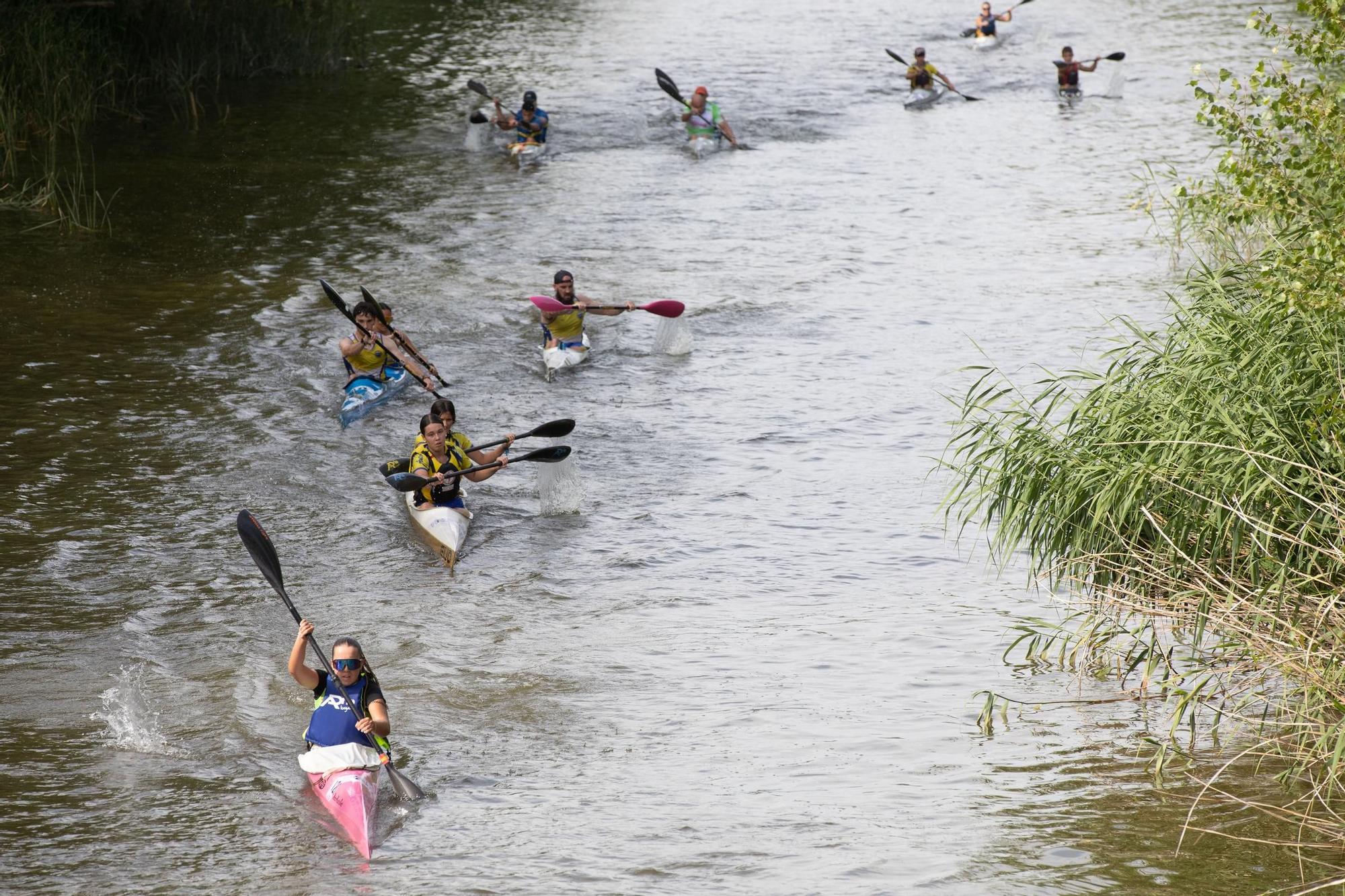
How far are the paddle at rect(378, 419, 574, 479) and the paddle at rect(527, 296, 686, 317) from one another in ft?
9.19

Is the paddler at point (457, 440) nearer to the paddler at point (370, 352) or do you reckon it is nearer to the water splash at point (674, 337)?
the paddler at point (370, 352)

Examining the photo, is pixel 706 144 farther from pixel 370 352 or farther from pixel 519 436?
pixel 519 436

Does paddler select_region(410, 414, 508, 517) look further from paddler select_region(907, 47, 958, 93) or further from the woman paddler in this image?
paddler select_region(907, 47, 958, 93)

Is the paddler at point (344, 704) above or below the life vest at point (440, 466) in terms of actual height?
below

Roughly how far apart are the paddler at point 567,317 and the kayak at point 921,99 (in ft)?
46.5

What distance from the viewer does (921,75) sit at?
2806cm

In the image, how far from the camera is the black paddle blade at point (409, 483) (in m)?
11.3

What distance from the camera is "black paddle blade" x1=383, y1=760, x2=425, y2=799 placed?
778 centimetres

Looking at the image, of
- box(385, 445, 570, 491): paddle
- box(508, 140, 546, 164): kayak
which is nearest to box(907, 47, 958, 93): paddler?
box(508, 140, 546, 164): kayak

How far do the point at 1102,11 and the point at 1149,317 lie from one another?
24.5 metres

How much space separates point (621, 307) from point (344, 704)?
25.9 ft

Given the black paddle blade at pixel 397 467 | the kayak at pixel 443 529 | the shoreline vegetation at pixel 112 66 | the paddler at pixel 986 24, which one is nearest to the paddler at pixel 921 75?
the paddler at pixel 986 24

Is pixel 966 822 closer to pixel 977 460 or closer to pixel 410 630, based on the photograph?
pixel 977 460

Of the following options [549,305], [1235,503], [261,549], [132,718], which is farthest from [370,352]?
[1235,503]
